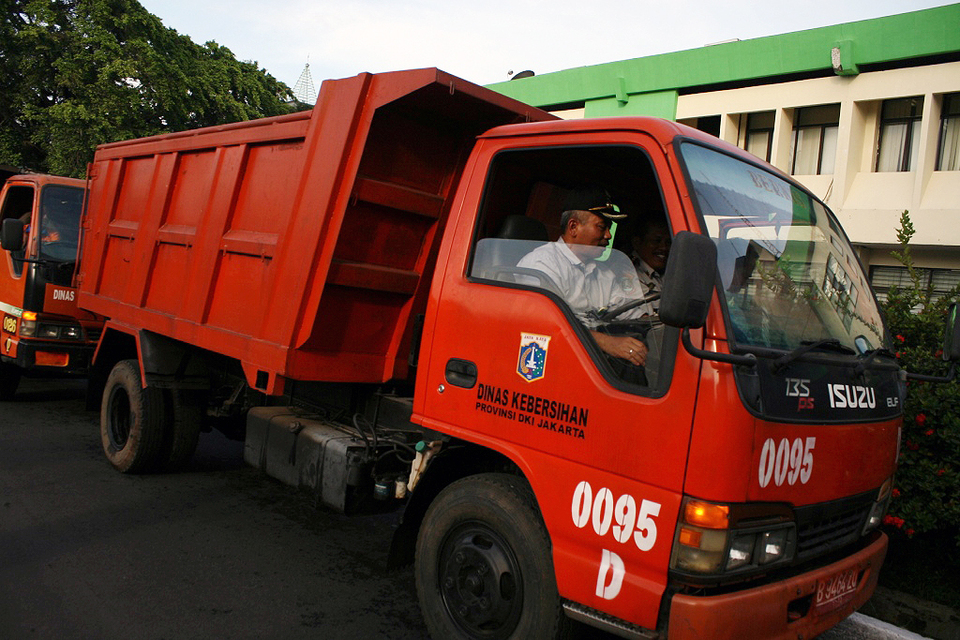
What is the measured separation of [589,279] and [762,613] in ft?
4.30

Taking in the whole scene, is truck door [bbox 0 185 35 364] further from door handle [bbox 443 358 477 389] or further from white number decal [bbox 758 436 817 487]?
white number decal [bbox 758 436 817 487]

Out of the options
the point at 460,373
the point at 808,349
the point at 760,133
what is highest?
the point at 760,133

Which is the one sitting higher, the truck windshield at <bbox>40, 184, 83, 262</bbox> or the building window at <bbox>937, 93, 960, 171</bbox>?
the building window at <bbox>937, 93, 960, 171</bbox>

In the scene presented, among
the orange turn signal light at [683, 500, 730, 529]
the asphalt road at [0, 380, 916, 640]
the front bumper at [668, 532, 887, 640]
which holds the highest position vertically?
the orange turn signal light at [683, 500, 730, 529]

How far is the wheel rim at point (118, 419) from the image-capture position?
577 cm

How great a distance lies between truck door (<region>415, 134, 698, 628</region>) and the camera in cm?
246

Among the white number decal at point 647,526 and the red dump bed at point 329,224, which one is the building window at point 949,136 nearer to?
the red dump bed at point 329,224

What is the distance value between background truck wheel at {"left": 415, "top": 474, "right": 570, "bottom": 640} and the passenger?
0.97 meters

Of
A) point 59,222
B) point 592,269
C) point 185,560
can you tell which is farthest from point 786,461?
point 59,222

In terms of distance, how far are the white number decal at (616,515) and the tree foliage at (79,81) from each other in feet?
63.2

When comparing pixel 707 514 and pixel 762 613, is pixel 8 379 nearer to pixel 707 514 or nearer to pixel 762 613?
pixel 707 514

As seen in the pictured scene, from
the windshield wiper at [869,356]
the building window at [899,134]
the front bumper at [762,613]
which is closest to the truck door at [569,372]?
the front bumper at [762,613]

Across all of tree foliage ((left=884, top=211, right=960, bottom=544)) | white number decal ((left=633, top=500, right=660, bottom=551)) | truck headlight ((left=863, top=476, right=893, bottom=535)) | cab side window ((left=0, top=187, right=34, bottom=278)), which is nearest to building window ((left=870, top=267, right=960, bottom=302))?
tree foliage ((left=884, top=211, right=960, bottom=544))

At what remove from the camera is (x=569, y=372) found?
2.72 metres
